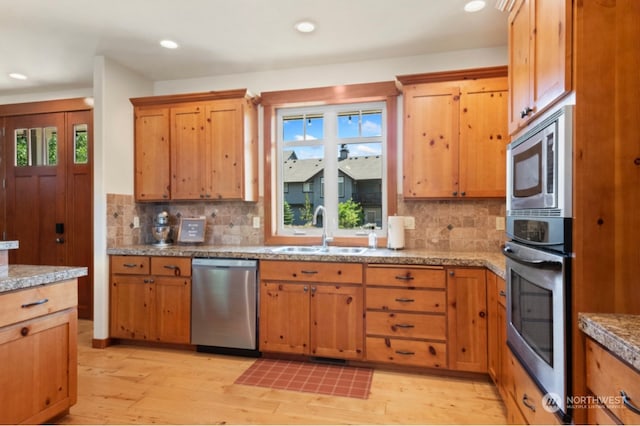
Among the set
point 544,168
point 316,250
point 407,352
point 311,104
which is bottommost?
point 407,352

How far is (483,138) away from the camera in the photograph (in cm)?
284

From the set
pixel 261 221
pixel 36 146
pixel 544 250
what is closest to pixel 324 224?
pixel 261 221

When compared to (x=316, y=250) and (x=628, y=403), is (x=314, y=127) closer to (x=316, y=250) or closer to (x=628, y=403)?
(x=316, y=250)

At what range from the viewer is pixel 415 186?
9.83ft

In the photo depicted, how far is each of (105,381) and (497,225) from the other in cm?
345

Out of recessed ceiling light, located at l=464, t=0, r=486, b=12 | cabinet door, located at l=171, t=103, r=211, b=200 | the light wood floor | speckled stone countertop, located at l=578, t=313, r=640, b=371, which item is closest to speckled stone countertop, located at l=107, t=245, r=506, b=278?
cabinet door, located at l=171, t=103, r=211, b=200

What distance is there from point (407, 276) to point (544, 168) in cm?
149

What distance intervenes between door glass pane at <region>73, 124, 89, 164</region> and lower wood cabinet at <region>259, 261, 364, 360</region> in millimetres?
2709

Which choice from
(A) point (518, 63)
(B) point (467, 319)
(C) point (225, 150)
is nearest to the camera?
(A) point (518, 63)

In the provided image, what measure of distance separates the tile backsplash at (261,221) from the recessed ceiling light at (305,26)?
5.57ft

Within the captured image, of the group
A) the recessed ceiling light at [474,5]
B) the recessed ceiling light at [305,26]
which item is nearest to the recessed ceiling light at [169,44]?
the recessed ceiling light at [305,26]

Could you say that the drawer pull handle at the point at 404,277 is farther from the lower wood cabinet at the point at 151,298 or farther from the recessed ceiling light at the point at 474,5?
the recessed ceiling light at the point at 474,5

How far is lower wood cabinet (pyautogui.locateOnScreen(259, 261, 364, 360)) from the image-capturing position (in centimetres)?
277

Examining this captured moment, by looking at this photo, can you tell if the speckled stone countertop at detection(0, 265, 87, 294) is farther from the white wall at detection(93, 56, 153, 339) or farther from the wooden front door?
the wooden front door
